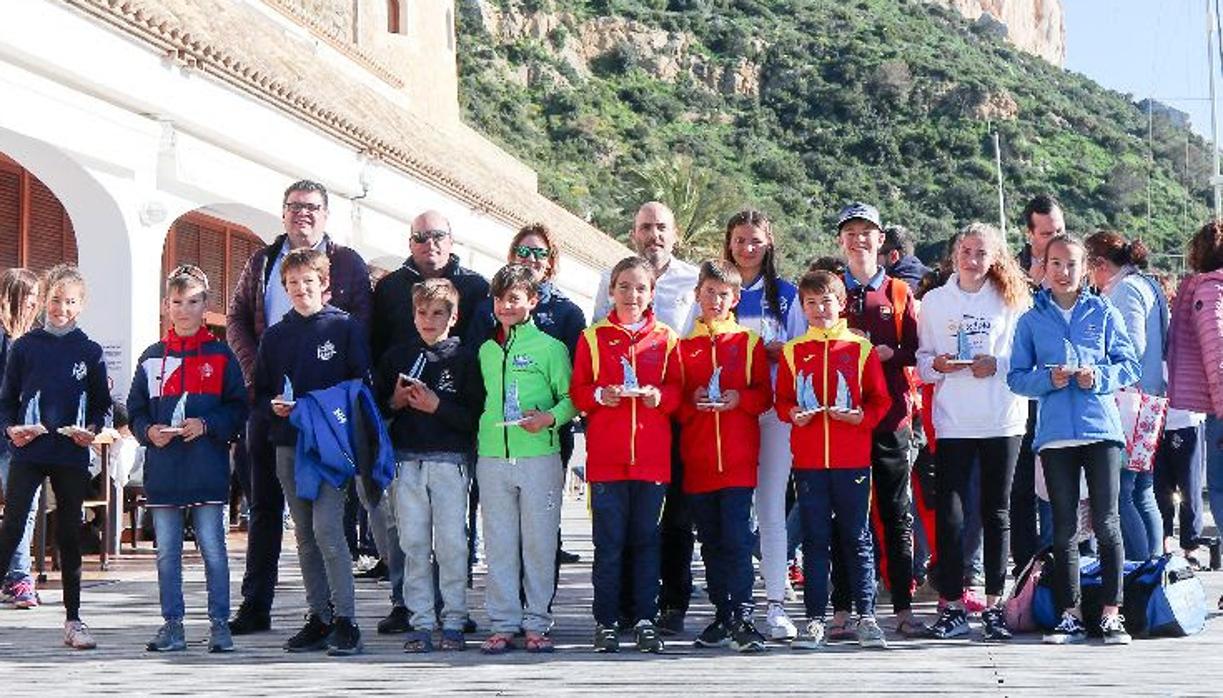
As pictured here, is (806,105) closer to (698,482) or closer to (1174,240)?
(1174,240)

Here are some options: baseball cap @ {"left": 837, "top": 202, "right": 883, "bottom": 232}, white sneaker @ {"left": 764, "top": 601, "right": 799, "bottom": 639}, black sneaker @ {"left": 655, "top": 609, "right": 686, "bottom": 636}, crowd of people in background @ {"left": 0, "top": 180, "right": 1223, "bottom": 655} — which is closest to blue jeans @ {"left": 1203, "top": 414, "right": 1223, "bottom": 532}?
crowd of people in background @ {"left": 0, "top": 180, "right": 1223, "bottom": 655}

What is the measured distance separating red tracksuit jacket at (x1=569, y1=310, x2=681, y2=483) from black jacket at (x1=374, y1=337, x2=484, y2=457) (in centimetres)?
50

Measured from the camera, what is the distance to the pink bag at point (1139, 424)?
9211mm

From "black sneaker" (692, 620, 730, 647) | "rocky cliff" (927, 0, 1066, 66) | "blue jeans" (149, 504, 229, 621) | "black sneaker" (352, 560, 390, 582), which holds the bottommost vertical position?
"black sneaker" (692, 620, 730, 647)

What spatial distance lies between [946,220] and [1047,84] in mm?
31371

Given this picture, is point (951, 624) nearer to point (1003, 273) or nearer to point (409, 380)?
point (1003, 273)

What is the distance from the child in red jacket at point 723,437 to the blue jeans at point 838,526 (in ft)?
0.92

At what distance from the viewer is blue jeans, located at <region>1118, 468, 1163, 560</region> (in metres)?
9.44

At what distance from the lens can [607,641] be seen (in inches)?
314

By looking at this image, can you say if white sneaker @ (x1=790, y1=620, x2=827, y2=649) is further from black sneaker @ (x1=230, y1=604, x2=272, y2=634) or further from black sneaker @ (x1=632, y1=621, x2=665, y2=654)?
black sneaker @ (x1=230, y1=604, x2=272, y2=634)

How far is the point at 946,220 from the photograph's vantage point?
241 ft

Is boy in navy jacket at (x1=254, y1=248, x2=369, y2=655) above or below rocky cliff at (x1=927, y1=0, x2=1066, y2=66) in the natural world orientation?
below

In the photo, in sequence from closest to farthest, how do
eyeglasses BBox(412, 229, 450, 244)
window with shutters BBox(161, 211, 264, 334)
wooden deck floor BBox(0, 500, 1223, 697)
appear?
1. wooden deck floor BBox(0, 500, 1223, 697)
2. eyeglasses BBox(412, 229, 450, 244)
3. window with shutters BBox(161, 211, 264, 334)

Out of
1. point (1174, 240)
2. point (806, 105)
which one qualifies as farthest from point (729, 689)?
point (806, 105)
